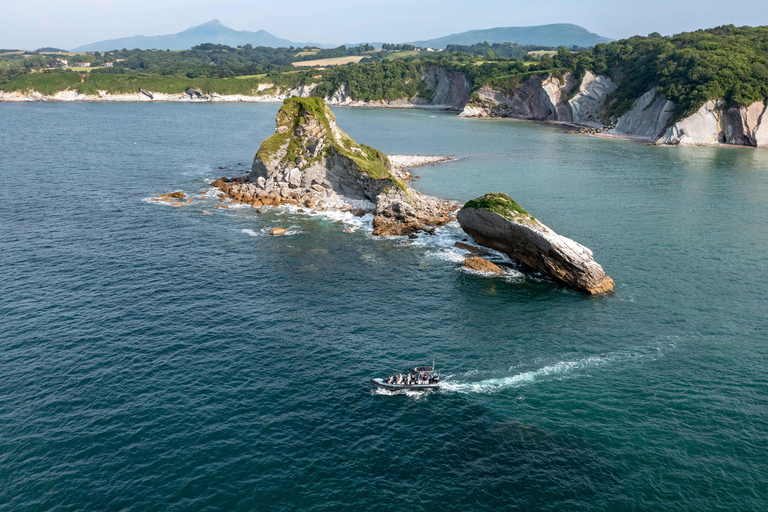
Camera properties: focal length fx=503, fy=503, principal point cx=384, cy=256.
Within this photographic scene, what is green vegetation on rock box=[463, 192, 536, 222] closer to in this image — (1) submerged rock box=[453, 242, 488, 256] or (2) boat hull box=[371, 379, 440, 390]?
(1) submerged rock box=[453, 242, 488, 256]

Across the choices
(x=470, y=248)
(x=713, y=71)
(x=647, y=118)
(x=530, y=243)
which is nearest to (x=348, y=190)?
(x=470, y=248)

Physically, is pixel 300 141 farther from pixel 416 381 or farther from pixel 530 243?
pixel 416 381

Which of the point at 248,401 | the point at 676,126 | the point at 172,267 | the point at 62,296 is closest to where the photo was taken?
the point at 248,401

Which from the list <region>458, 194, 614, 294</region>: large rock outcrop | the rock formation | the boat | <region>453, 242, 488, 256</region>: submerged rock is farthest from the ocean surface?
the rock formation

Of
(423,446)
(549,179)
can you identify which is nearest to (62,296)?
(423,446)

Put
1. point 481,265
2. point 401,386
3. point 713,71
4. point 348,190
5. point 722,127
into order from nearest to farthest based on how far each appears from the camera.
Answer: point 401,386
point 481,265
point 348,190
point 713,71
point 722,127

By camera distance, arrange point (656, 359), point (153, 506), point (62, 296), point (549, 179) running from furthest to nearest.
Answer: point (549, 179) < point (62, 296) < point (656, 359) < point (153, 506)

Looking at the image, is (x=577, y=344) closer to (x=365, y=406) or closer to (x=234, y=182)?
(x=365, y=406)
